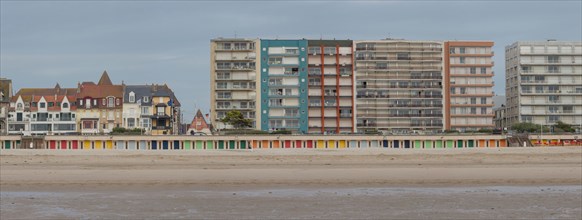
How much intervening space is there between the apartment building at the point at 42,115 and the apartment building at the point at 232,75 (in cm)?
2308

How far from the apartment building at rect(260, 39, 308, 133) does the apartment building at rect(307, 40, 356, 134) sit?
4.48 feet

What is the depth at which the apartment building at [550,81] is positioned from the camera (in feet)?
439

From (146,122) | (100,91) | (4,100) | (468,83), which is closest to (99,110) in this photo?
(100,91)

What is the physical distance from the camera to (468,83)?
129125mm

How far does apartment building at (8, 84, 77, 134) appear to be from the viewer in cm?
11638

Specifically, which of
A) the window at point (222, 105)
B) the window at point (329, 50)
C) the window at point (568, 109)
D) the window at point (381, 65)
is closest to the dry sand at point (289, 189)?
the window at point (222, 105)

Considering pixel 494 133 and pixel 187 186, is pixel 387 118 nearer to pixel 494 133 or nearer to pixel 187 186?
pixel 494 133

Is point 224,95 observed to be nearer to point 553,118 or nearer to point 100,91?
point 100,91

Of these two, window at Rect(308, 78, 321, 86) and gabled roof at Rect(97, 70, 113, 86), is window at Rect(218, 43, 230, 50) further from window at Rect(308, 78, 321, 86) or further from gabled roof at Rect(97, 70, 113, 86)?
gabled roof at Rect(97, 70, 113, 86)

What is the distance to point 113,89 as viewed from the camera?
122 m

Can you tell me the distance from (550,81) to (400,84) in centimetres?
2813

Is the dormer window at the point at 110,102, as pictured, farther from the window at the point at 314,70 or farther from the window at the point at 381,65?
the window at the point at 381,65

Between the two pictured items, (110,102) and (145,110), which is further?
(110,102)

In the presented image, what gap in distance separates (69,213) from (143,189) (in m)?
10.4
